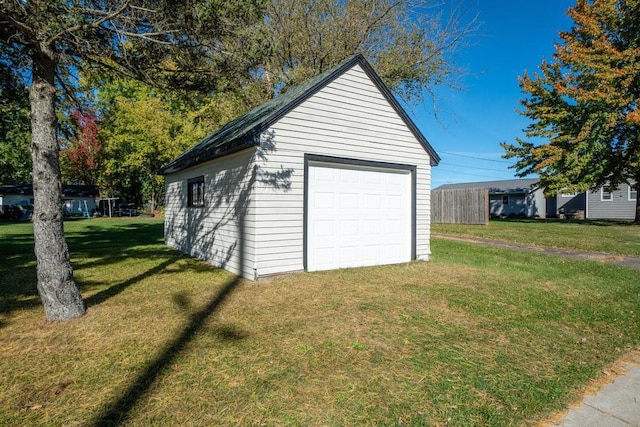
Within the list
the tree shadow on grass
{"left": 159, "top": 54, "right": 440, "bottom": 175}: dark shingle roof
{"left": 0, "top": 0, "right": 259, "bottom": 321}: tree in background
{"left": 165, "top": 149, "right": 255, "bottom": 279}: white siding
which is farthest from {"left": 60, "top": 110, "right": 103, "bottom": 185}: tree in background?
{"left": 0, "top": 0, "right": 259, "bottom": 321}: tree in background

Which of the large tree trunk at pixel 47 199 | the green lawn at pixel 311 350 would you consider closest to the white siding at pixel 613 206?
the green lawn at pixel 311 350

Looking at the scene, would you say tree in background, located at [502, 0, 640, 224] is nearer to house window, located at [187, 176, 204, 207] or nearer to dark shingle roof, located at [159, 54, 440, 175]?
dark shingle roof, located at [159, 54, 440, 175]

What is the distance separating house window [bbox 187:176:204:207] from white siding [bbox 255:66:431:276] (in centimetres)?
328

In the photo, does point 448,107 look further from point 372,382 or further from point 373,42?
point 372,382

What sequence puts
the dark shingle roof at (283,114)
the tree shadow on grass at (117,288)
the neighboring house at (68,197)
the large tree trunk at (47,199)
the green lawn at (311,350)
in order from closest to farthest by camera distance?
the green lawn at (311,350)
the large tree trunk at (47,199)
the tree shadow on grass at (117,288)
the dark shingle roof at (283,114)
the neighboring house at (68,197)

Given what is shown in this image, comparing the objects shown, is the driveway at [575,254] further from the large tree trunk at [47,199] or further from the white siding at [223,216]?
the large tree trunk at [47,199]

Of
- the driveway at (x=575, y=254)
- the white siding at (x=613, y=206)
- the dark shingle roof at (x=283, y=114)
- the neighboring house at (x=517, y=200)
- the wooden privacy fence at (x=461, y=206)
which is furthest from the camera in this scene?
the neighboring house at (x=517, y=200)

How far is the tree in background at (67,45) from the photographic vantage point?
4113 millimetres

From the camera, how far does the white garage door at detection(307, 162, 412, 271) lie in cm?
757

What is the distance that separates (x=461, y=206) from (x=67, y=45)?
855 inches

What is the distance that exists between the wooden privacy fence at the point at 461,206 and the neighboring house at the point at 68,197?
3503 cm

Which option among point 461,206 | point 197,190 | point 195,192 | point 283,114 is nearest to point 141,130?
point 195,192

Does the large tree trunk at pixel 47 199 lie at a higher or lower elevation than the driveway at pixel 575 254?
higher

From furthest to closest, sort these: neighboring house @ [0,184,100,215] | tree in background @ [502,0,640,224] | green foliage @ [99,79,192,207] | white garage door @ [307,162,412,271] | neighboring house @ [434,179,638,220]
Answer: neighboring house @ [0,184,100,215]
green foliage @ [99,79,192,207]
neighboring house @ [434,179,638,220]
tree in background @ [502,0,640,224]
white garage door @ [307,162,412,271]
